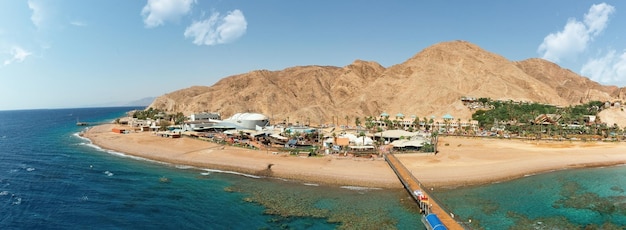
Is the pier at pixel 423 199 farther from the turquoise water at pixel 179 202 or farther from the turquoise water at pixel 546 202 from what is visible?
the turquoise water at pixel 546 202

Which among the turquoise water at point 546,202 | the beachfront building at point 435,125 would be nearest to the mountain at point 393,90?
the beachfront building at point 435,125

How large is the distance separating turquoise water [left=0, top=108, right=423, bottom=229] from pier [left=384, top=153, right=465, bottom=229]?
3.84 feet

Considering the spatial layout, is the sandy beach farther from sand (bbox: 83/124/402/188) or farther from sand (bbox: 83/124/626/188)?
sand (bbox: 83/124/402/188)

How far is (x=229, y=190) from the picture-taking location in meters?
43.4

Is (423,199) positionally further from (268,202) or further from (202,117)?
(202,117)

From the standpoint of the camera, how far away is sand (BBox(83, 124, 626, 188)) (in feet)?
155

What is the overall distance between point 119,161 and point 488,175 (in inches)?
2437

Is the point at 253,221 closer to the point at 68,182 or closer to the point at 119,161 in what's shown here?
the point at 68,182

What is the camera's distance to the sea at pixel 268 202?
32.9 m

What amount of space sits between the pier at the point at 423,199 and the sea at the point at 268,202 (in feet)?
3.25

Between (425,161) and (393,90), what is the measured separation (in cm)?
10333

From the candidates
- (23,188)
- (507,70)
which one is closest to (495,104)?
(507,70)

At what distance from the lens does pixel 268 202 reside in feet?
126

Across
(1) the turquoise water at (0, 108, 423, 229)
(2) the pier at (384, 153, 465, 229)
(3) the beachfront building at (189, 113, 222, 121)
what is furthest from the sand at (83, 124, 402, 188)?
(3) the beachfront building at (189, 113, 222, 121)
